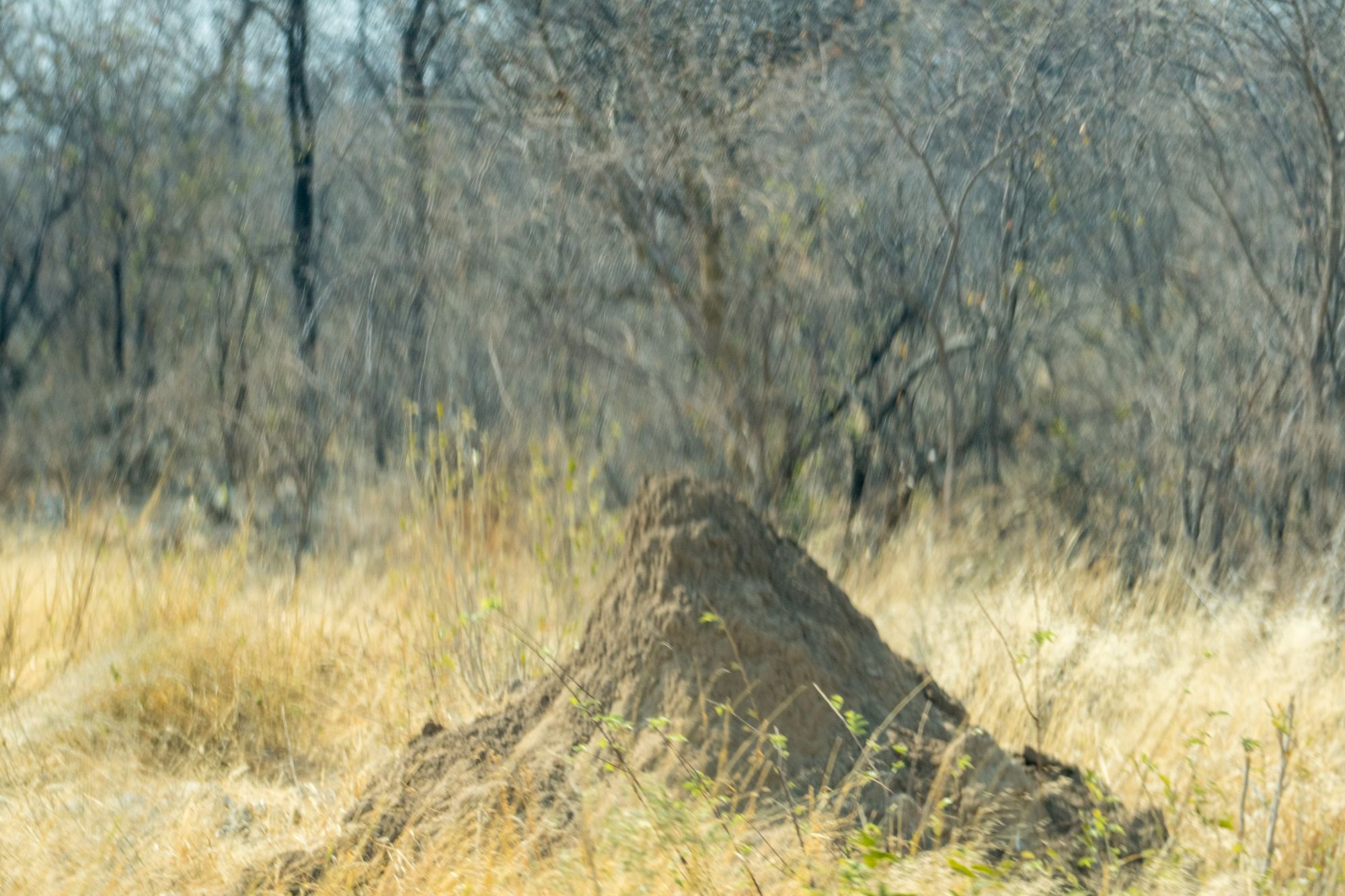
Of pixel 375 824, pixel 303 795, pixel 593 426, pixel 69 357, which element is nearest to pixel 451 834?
pixel 375 824

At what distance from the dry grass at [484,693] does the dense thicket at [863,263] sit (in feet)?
2.33

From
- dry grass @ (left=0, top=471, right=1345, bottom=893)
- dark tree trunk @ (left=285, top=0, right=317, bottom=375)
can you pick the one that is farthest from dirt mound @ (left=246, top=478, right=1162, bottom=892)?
dark tree trunk @ (left=285, top=0, right=317, bottom=375)

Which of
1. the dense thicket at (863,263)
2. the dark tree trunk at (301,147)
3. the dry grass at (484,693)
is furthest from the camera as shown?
the dark tree trunk at (301,147)

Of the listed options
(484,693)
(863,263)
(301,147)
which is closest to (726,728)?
(484,693)

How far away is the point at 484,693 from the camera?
5.23m

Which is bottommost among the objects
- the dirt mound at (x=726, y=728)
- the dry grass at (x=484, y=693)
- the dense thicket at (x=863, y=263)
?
the dry grass at (x=484, y=693)

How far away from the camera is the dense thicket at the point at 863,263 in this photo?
7.17 metres

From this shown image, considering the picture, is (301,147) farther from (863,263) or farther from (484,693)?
(484,693)

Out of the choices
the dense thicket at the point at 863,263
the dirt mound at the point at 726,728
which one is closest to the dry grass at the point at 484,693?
the dirt mound at the point at 726,728

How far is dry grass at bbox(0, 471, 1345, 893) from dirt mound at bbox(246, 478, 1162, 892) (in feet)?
0.63

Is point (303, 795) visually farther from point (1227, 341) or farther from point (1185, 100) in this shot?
point (1185, 100)

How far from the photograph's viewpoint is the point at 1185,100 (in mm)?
8492

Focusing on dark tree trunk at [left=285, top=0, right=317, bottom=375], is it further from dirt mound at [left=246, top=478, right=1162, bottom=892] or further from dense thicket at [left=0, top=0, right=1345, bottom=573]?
dirt mound at [left=246, top=478, right=1162, bottom=892]

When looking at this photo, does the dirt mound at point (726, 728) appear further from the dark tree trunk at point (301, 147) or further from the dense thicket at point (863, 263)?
the dark tree trunk at point (301, 147)
